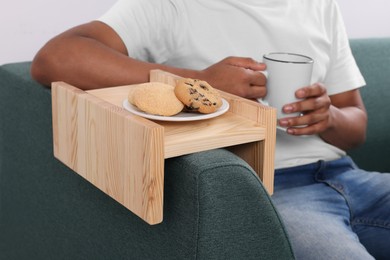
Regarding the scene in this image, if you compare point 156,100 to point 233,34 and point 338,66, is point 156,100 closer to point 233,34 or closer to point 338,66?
point 233,34

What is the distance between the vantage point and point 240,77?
117 centimetres

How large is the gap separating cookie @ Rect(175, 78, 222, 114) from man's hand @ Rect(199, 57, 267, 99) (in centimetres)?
17

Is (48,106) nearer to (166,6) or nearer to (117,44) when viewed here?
(117,44)

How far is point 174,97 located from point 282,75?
0.78 ft

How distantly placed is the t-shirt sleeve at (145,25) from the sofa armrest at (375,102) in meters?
0.75

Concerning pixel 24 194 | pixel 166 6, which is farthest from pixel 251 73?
pixel 24 194

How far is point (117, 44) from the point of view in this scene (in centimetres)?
133

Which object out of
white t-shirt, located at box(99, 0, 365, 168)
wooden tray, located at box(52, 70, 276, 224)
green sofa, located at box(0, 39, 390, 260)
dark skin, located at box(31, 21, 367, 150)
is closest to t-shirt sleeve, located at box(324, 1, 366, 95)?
white t-shirt, located at box(99, 0, 365, 168)

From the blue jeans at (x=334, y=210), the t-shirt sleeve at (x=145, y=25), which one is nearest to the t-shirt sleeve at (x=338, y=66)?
the blue jeans at (x=334, y=210)

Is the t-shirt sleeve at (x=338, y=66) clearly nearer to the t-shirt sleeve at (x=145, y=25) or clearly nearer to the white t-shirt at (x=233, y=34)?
the white t-shirt at (x=233, y=34)

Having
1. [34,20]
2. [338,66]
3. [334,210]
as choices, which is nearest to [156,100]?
[334,210]

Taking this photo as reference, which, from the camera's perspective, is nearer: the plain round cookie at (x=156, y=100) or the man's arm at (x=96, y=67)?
the plain round cookie at (x=156, y=100)

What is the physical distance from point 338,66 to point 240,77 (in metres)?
0.49

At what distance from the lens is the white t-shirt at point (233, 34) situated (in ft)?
4.52
